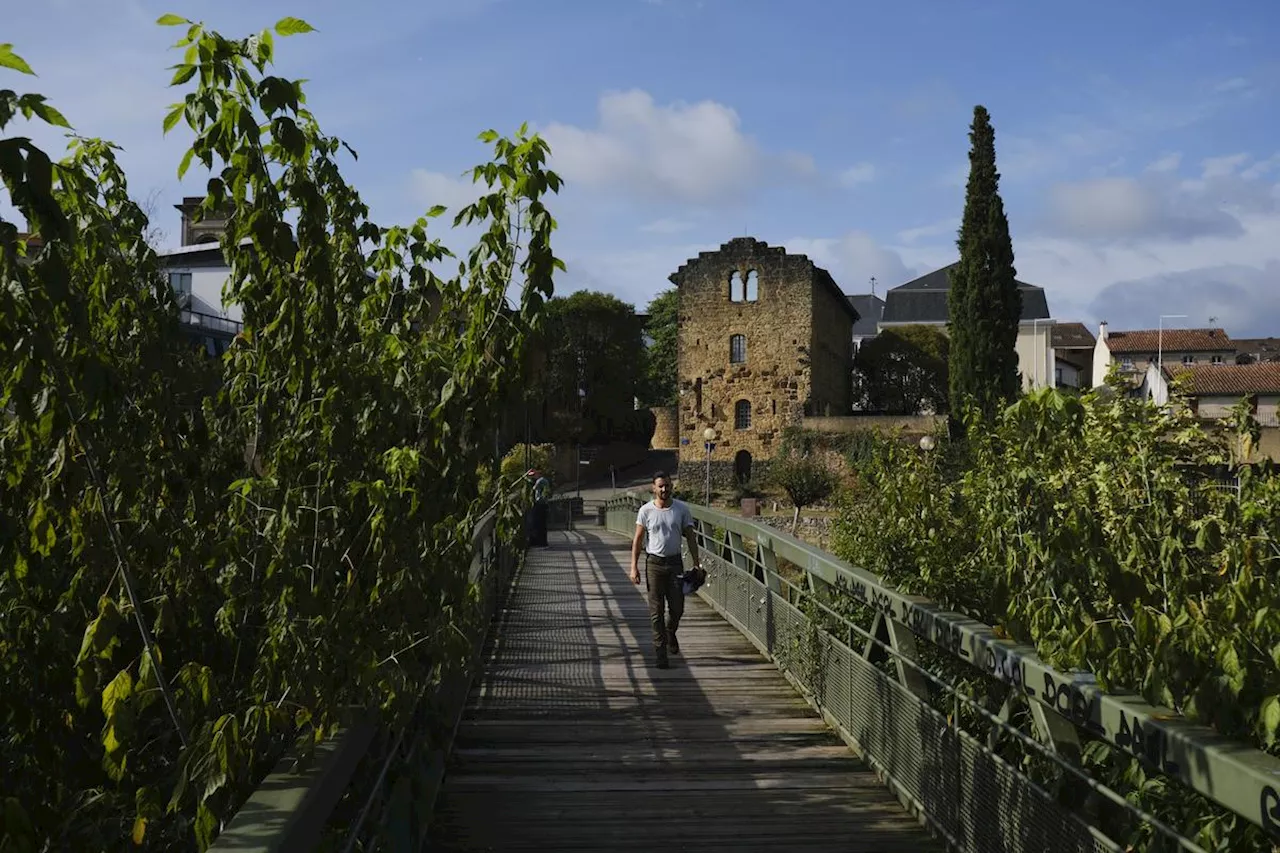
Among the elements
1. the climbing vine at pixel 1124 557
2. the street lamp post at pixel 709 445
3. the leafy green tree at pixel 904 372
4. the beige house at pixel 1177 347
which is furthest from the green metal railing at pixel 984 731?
the beige house at pixel 1177 347

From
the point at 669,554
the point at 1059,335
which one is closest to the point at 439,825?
the point at 669,554

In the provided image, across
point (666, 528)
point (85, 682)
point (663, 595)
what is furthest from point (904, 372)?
point (85, 682)

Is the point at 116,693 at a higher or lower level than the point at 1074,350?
lower

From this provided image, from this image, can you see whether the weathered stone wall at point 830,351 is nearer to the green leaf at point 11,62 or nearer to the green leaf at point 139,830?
the green leaf at point 139,830

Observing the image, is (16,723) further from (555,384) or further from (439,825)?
(555,384)

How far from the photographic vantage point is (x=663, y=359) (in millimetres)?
71812

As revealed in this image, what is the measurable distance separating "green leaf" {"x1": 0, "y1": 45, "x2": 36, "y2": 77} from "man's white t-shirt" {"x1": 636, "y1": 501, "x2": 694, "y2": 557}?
6.88 meters

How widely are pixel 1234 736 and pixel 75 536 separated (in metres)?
3.26

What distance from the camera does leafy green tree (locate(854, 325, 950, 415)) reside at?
55.6 m

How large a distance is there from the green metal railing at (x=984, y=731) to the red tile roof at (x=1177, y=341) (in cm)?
8568

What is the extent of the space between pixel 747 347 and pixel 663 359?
20603mm

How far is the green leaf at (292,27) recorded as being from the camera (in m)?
3.20

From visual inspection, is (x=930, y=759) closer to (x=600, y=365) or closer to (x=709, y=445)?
(x=709, y=445)

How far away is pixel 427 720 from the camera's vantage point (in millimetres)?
4207
